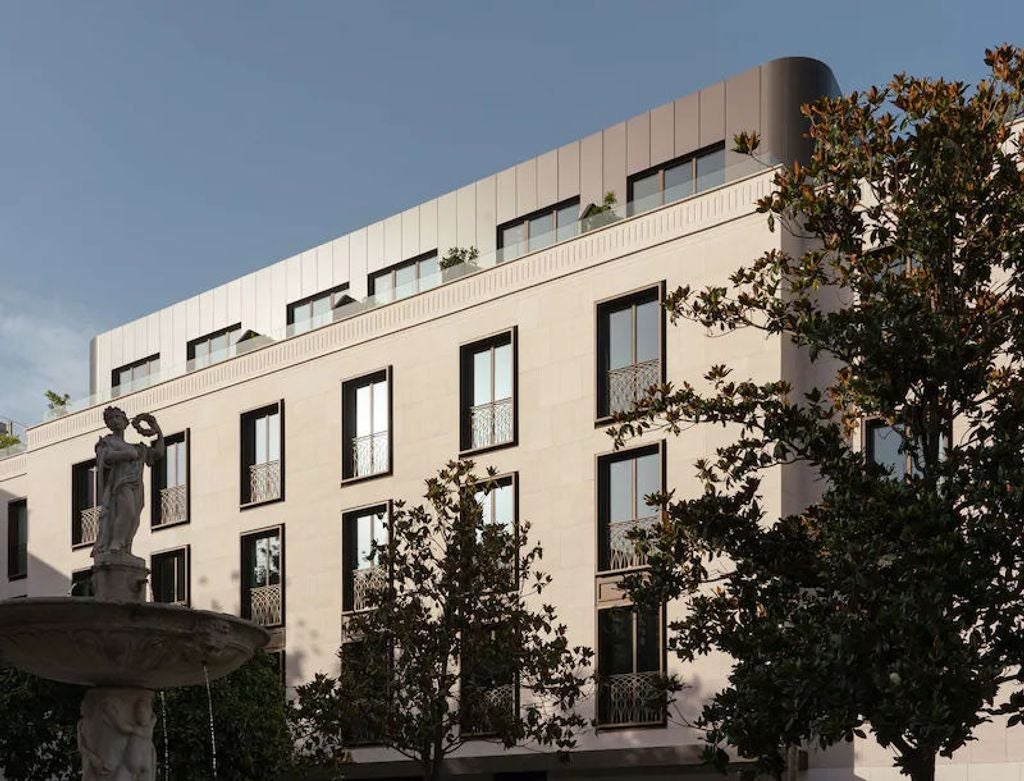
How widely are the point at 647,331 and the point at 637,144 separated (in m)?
9.27

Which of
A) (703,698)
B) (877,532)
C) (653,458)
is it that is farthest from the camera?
(653,458)

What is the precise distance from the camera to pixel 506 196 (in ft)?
148

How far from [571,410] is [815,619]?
17953 mm

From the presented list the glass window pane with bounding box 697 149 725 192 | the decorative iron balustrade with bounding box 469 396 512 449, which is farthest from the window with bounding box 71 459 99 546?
the glass window pane with bounding box 697 149 725 192

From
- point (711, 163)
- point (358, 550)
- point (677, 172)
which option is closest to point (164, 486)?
point (358, 550)

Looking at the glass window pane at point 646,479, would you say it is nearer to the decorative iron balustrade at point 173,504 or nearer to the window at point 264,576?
the window at point 264,576

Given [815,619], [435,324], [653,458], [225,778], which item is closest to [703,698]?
[653,458]

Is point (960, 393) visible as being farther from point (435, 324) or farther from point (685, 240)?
point (435, 324)

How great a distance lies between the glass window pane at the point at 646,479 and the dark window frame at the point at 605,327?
1026mm

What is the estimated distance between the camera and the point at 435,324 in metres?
38.3

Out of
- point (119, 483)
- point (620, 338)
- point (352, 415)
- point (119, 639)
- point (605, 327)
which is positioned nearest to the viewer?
point (119, 639)

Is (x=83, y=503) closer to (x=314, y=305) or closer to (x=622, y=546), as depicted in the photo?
(x=314, y=305)

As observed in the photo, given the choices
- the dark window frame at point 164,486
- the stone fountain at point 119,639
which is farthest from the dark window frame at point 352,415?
the stone fountain at point 119,639

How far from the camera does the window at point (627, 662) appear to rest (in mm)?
32375
